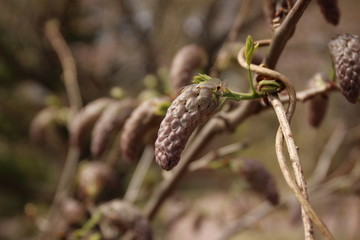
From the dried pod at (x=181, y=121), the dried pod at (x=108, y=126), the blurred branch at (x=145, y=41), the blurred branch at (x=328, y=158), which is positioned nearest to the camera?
the dried pod at (x=181, y=121)

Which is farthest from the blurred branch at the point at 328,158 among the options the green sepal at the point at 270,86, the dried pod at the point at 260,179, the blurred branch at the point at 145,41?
the blurred branch at the point at 145,41

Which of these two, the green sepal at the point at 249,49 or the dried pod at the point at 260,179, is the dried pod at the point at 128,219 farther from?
the green sepal at the point at 249,49

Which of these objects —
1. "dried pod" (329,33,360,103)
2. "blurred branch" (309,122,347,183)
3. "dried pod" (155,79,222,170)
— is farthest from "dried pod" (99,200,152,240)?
"blurred branch" (309,122,347,183)

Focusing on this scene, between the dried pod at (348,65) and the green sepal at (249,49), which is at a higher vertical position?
the green sepal at (249,49)

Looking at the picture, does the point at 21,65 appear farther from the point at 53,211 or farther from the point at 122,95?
the point at 122,95

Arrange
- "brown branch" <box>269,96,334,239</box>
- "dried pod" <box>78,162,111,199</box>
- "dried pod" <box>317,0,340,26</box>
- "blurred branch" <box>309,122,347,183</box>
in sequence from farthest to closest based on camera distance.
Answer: "blurred branch" <box>309,122,347,183</box>
"dried pod" <box>78,162,111,199</box>
"dried pod" <box>317,0,340,26</box>
"brown branch" <box>269,96,334,239</box>

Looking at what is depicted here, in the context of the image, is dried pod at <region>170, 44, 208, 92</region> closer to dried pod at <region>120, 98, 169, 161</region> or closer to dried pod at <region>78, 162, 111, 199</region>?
dried pod at <region>120, 98, 169, 161</region>
